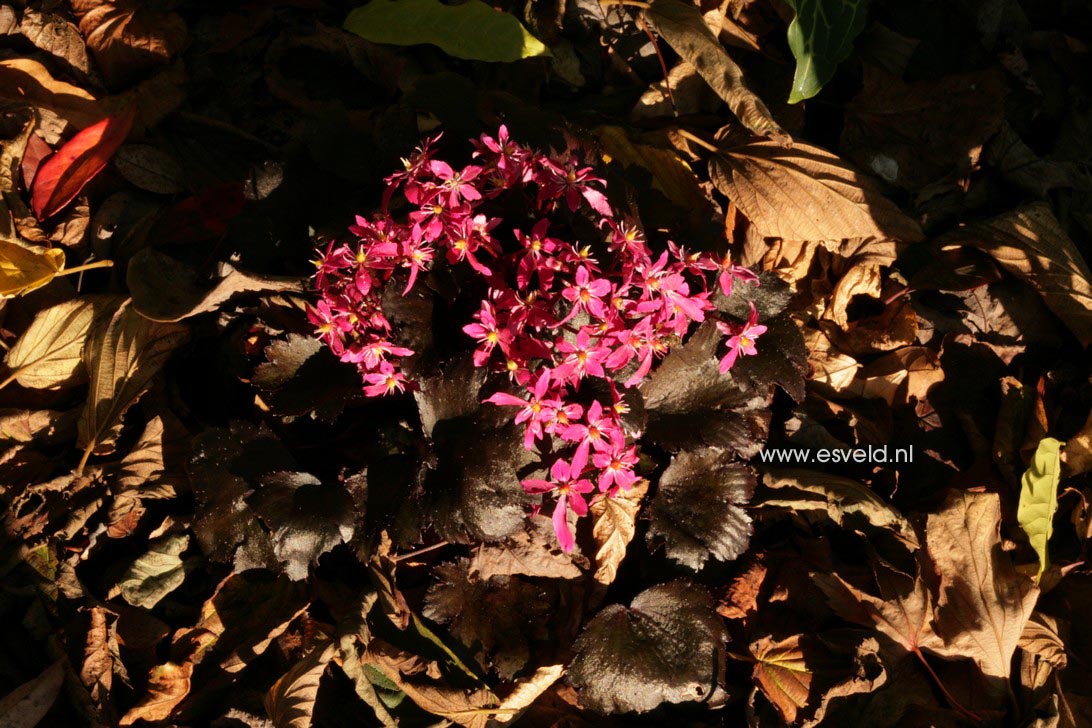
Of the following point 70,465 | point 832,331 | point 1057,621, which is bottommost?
point 1057,621

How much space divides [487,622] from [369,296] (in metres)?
0.84

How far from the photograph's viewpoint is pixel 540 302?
186 cm

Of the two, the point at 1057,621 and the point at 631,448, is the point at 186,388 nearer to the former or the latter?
the point at 631,448

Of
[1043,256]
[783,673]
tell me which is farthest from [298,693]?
[1043,256]

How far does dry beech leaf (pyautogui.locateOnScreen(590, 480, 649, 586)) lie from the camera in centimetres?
225

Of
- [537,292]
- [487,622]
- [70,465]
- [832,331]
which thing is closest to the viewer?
[537,292]

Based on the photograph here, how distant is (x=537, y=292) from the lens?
1.84 metres

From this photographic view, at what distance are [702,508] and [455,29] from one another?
1.41 meters

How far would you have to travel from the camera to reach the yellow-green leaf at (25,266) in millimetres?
2270

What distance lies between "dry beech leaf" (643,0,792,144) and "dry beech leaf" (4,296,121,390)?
5.57ft

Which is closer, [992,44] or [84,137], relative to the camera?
[84,137]

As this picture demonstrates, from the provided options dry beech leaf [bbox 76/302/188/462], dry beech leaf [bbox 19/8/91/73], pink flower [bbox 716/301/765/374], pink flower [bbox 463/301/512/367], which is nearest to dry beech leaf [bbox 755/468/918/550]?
pink flower [bbox 716/301/765/374]

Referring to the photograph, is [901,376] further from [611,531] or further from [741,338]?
[611,531]

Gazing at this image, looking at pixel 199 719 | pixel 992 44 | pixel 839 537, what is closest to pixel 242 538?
pixel 199 719
